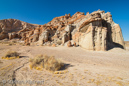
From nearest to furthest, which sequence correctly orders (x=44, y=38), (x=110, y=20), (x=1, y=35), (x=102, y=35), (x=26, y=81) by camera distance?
1. (x=26, y=81)
2. (x=102, y=35)
3. (x=110, y=20)
4. (x=44, y=38)
5. (x=1, y=35)

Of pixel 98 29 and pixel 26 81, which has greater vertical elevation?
pixel 98 29

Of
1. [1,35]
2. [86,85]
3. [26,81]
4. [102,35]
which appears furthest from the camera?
[1,35]

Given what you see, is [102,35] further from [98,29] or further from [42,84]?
[42,84]

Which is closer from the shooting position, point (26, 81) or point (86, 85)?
point (86, 85)

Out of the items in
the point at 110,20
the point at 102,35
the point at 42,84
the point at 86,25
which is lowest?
the point at 42,84

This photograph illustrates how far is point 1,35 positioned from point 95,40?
53.8 metres

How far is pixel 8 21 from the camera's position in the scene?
45.2 metres

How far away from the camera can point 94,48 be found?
9938 millimetres

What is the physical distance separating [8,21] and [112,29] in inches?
2803

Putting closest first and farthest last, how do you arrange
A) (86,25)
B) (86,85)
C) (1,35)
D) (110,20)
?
(86,85) → (86,25) → (110,20) → (1,35)

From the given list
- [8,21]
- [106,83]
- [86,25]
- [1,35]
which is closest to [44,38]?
[86,25]

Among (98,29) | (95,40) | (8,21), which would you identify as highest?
(8,21)

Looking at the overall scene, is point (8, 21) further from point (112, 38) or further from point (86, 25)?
point (112, 38)

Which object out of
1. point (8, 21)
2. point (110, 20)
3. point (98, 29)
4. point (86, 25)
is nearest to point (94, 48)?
point (98, 29)
